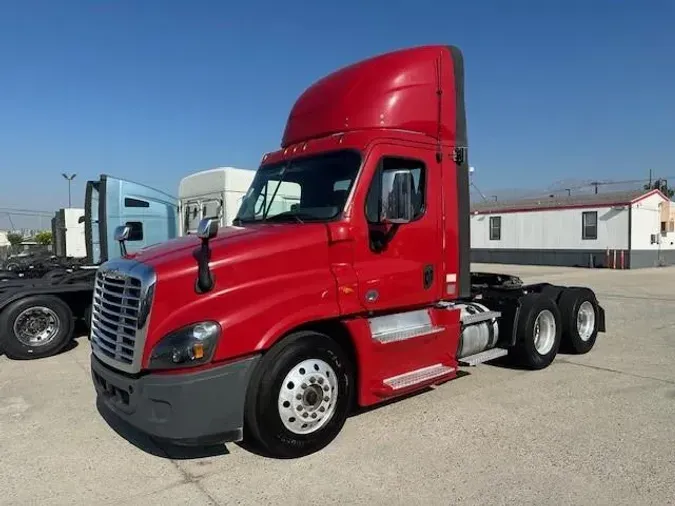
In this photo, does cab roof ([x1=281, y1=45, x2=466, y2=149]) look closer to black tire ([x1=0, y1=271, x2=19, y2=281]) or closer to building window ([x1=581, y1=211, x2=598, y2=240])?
black tire ([x1=0, y1=271, x2=19, y2=281])

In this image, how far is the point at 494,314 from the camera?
6.53m

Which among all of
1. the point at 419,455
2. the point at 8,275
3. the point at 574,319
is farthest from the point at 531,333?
the point at 8,275

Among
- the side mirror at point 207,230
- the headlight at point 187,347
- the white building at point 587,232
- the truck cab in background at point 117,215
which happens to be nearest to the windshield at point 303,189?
the side mirror at point 207,230

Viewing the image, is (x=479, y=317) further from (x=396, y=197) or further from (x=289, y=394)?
(x=289, y=394)

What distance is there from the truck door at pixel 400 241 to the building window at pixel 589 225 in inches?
956

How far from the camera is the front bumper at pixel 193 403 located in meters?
3.92

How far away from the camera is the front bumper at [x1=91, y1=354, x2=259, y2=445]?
3.92 metres

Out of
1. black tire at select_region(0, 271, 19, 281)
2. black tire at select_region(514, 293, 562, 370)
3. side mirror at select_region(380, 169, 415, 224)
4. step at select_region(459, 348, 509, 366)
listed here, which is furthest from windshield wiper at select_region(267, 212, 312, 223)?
black tire at select_region(0, 271, 19, 281)

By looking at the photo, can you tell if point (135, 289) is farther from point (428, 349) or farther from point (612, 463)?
point (612, 463)

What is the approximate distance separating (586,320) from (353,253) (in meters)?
4.76

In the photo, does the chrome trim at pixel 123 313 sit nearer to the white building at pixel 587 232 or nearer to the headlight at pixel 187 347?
the headlight at pixel 187 347

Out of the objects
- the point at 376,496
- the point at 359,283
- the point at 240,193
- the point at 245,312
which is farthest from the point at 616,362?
the point at 240,193

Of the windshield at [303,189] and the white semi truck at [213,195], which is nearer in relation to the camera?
the windshield at [303,189]

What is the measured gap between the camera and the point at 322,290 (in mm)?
4523
